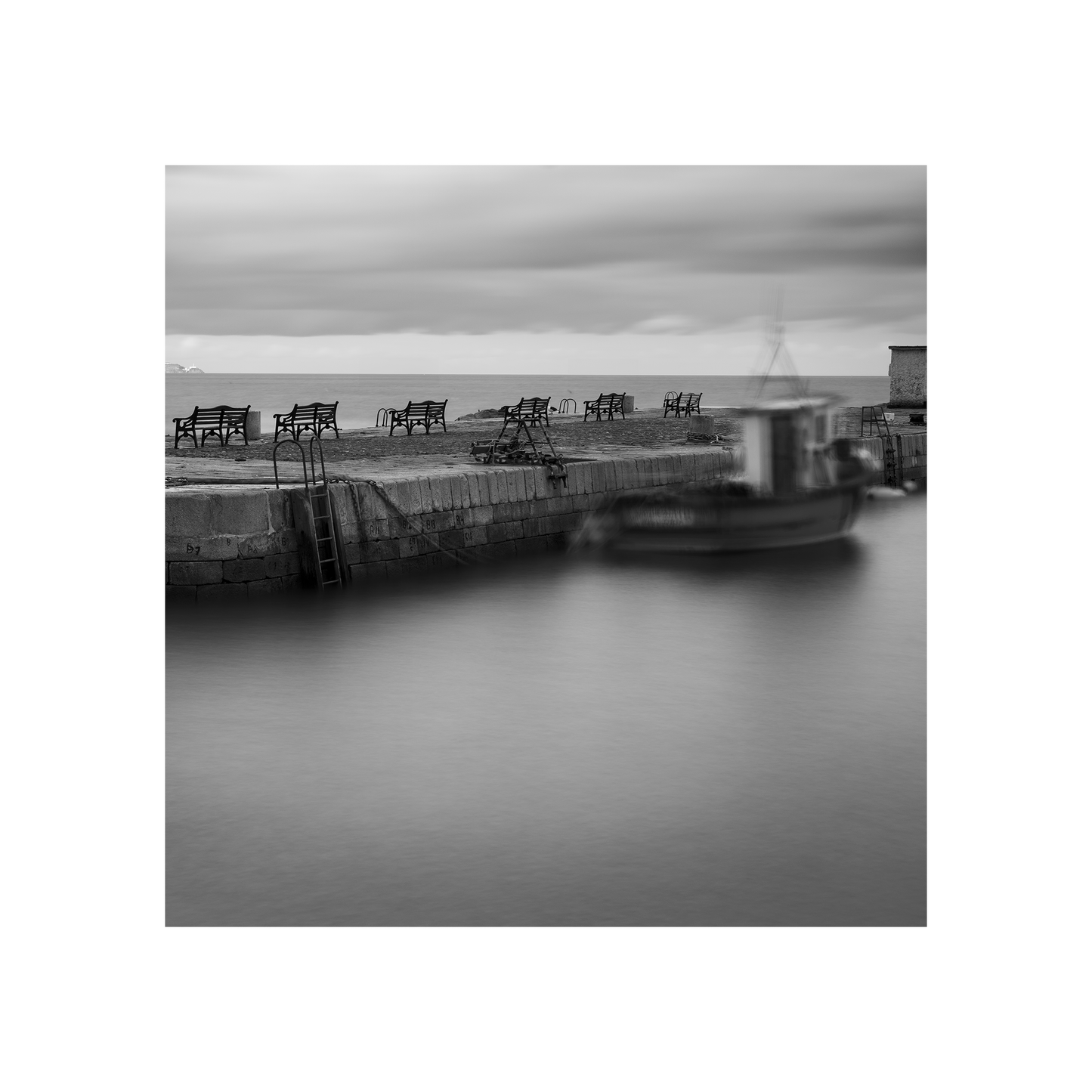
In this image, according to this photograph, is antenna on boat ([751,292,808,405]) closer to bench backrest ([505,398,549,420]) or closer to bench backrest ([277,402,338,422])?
bench backrest ([505,398,549,420])

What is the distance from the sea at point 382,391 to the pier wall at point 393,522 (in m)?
11.0

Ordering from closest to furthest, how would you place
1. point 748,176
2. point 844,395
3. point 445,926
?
point 445,926 → point 748,176 → point 844,395

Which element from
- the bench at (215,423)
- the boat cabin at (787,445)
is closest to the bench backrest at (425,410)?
the bench at (215,423)

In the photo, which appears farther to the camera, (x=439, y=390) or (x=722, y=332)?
(x=439, y=390)

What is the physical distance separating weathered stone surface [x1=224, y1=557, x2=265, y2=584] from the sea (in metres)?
14.2

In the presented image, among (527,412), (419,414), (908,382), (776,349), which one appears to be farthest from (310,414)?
(776,349)

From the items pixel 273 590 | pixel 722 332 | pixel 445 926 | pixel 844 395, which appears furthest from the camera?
pixel 844 395

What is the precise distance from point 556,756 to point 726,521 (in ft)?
17.2

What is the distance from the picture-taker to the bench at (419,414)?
54.3 ft
